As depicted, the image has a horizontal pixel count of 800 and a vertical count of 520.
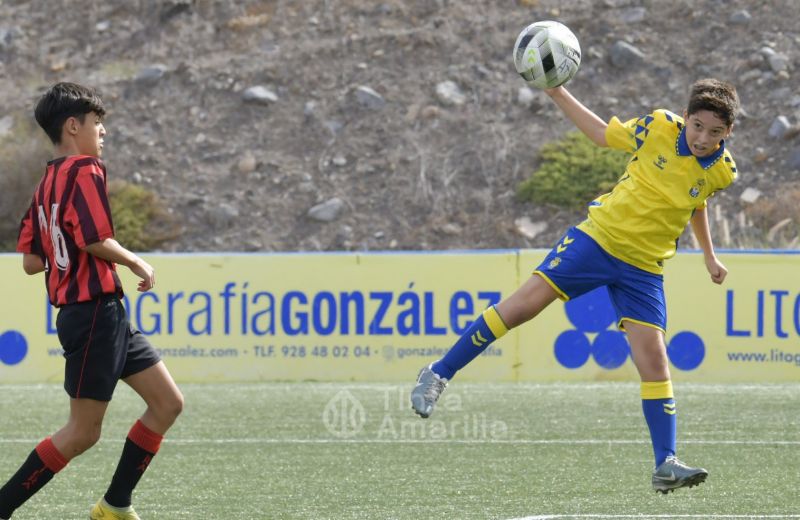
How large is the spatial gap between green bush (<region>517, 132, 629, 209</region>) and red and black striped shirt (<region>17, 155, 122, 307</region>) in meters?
16.5

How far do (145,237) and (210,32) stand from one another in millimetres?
5573

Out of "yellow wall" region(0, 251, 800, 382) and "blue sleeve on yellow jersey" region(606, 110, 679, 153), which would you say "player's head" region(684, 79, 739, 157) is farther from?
"yellow wall" region(0, 251, 800, 382)

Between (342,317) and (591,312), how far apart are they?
7.54 ft

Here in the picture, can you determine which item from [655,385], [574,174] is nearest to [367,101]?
[574,174]

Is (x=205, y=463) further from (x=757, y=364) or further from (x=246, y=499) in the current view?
(x=757, y=364)

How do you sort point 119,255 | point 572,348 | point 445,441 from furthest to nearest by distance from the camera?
point 572,348 < point 445,441 < point 119,255

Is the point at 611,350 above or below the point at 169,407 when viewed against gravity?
above

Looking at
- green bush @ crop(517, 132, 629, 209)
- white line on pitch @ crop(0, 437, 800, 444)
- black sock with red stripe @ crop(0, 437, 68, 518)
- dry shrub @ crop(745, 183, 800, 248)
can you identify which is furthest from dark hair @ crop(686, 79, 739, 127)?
green bush @ crop(517, 132, 629, 209)

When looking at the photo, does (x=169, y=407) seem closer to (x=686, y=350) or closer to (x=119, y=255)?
(x=119, y=255)

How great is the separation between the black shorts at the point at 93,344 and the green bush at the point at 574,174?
1649 cm

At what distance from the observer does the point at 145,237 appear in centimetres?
2094

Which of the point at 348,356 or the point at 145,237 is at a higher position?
the point at 145,237

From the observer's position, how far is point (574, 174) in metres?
21.1

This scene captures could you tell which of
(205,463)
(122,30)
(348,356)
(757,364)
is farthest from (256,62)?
(205,463)
